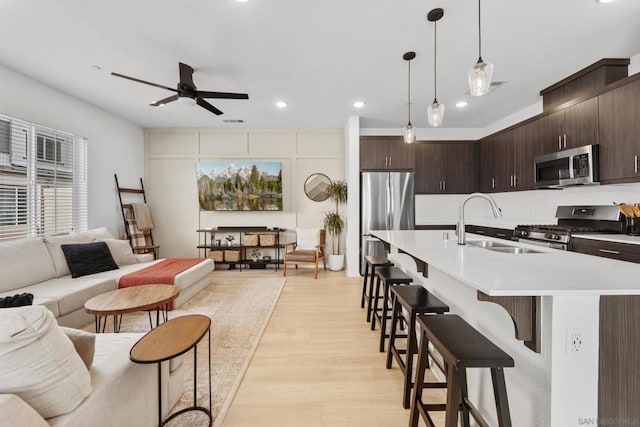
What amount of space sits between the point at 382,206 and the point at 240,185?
2775 mm

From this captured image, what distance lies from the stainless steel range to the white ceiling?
165 cm

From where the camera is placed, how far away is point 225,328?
2.87 meters

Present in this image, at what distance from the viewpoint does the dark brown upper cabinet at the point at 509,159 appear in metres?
3.96

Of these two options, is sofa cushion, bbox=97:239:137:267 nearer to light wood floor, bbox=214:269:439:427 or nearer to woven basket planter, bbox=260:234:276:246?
woven basket planter, bbox=260:234:276:246

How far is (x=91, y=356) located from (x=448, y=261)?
5.81ft

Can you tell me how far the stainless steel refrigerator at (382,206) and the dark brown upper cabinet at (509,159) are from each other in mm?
1406

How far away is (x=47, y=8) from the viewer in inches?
86.8

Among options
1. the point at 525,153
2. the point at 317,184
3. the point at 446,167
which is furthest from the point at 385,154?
the point at 525,153

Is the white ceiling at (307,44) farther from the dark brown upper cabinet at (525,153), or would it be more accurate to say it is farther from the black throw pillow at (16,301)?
the black throw pillow at (16,301)

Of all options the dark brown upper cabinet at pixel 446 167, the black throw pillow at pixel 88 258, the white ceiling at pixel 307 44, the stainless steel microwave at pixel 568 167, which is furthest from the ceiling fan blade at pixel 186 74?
the stainless steel microwave at pixel 568 167

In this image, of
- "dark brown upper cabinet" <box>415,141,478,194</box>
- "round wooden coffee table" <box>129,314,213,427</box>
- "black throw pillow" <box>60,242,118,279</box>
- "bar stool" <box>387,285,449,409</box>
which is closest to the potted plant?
"dark brown upper cabinet" <box>415,141,478,194</box>

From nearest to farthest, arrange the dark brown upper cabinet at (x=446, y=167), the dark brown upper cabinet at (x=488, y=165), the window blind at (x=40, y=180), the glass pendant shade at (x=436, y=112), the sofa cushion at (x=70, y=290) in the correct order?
the glass pendant shade at (x=436, y=112) → the sofa cushion at (x=70, y=290) → the window blind at (x=40, y=180) → the dark brown upper cabinet at (x=488, y=165) → the dark brown upper cabinet at (x=446, y=167)

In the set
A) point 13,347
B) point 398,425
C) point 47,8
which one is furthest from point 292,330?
point 47,8

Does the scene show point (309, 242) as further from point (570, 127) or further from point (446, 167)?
point (570, 127)
